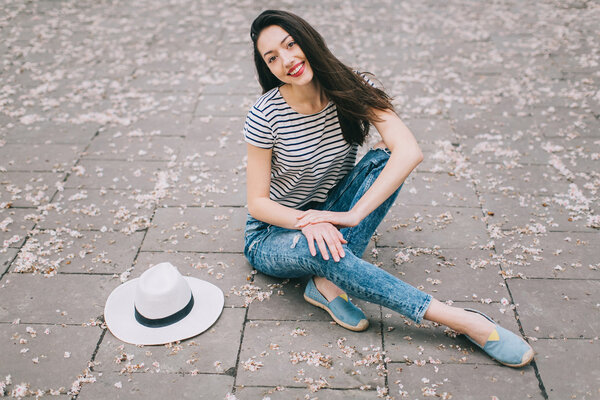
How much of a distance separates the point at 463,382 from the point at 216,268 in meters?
1.29

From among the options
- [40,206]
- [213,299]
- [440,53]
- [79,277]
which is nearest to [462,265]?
[213,299]

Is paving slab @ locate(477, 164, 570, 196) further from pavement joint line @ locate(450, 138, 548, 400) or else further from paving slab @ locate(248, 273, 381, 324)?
paving slab @ locate(248, 273, 381, 324)

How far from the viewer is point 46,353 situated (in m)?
2.37

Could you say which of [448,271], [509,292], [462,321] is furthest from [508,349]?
[448,271]

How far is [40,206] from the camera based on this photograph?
130 inches

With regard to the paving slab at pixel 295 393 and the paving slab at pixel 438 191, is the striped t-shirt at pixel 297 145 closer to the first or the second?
Result: the paving slab at pixel 438 191

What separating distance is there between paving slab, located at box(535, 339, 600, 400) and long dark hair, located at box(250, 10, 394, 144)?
121 cm

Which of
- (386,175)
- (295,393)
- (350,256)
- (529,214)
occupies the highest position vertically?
(386,175)

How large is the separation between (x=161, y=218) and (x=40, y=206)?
75 cm

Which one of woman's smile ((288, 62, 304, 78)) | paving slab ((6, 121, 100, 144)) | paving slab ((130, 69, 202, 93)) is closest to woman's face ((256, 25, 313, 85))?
woman's smile ((288, 62, 304, 78))

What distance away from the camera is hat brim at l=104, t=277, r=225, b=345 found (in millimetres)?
2404

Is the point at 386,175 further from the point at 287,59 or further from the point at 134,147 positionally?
the point at 134,147

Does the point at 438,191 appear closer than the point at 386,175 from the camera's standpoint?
No

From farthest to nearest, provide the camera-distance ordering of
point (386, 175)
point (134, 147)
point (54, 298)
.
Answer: point (134, 147)
point (54, 298)
point (386, 175)
